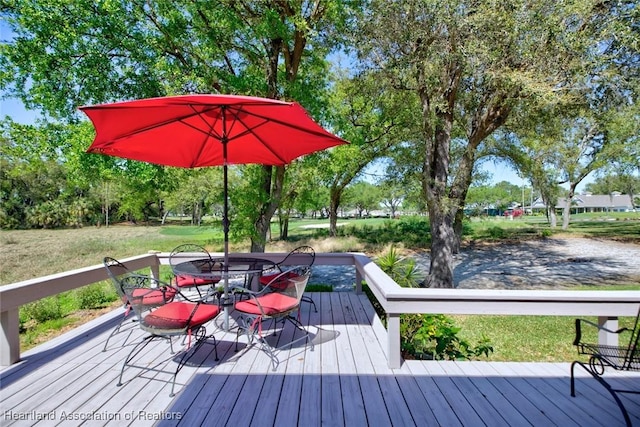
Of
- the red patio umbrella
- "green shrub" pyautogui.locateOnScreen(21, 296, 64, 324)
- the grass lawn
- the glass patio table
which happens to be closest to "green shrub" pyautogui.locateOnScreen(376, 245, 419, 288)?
the grass lawn

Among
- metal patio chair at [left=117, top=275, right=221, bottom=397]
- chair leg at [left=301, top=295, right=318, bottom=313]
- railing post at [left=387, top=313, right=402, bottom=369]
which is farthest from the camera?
chair leg at [left=301, top=295, right=318, bottom=313]

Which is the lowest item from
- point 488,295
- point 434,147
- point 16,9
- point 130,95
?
point 488,295

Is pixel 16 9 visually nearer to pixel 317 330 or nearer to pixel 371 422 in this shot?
pixel 317 330

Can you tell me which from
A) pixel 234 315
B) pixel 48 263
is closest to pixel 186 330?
pixel 234 315

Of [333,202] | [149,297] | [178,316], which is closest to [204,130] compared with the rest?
[149,297]

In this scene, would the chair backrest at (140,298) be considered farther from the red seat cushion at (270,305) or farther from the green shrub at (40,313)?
the green shrub at (40,313)

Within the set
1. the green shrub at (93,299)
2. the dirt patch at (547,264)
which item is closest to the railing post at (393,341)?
the green shrub at (93,299)

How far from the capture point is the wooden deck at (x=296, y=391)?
6.87ft

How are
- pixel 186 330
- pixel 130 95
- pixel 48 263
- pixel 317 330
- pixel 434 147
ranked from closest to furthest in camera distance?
1. pixel 186 330
2. pixel 317 330
3. pixel 130 95
4. pixel 434 147
5. pixel 48 263

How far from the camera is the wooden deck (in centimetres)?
209

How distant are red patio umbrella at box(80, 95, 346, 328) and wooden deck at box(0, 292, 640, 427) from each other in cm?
96

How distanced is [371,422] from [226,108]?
254cm

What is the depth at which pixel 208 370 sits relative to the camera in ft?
8.92

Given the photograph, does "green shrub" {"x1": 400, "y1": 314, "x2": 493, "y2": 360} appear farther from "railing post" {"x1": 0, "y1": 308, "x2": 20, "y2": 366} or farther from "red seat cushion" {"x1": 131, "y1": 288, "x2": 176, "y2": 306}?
"railing post" {"x1": 0, "y1": 308, "x2": 20, "y2": 366}
